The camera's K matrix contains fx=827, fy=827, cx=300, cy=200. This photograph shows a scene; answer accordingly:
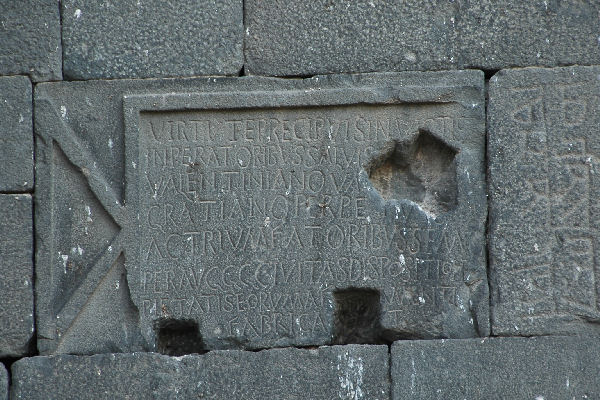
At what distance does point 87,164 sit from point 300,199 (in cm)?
103

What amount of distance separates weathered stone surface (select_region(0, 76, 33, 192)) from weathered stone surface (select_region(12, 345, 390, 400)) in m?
0.86

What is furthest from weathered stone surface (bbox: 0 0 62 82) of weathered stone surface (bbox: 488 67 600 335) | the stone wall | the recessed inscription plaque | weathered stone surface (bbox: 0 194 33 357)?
weathered stone surface (bbox: 488 67 600 335)

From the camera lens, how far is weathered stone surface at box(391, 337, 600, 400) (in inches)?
149

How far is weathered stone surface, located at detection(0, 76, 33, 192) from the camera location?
3.94 m

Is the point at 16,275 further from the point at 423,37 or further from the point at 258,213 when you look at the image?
the point at 423,37

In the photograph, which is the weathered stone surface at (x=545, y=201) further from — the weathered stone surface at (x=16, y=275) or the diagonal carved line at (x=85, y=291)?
→ the weathered stone surface at (x=16, y=275)

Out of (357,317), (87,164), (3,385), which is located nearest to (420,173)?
(357,317)

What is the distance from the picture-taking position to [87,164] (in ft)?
13.0

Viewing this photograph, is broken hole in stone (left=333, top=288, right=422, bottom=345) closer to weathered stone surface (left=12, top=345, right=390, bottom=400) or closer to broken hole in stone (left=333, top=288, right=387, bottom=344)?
broken hole in stone (left=333, top=288, right=387, bottom=344)

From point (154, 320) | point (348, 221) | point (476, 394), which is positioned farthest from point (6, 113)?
point (476, 394)

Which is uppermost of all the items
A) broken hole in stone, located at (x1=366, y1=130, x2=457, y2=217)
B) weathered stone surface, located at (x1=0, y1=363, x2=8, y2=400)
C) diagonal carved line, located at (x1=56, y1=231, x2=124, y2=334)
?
broken hole in stone, located at (x1=366, y1=130, x2=457, y2=217)

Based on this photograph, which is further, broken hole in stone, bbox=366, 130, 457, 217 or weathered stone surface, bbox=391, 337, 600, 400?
broken hole in stone, bbox=366, 130, 457, 217

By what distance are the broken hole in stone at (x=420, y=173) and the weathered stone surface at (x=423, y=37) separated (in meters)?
0.38

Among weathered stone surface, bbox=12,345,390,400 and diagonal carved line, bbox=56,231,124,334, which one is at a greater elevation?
diagonal carved line, bbox=56,231,124,334
